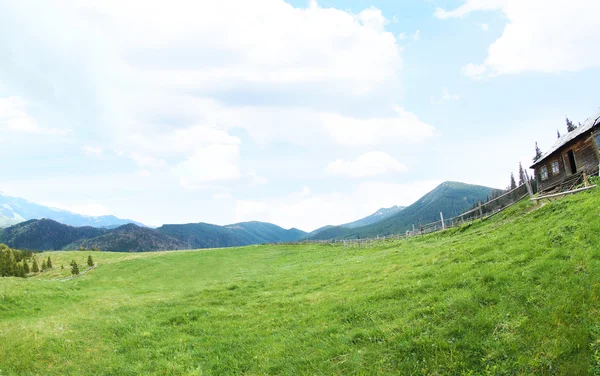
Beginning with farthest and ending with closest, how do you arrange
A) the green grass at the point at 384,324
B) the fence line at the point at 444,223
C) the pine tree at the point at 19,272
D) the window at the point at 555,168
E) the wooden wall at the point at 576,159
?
the pine tree at the point at 19,272
the window at the point at 555,168
the fence line at the point at 444,223
the wooden wall at the point at 576,159
the green grass at the point at 384,324

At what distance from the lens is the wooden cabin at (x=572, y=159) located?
36.7m

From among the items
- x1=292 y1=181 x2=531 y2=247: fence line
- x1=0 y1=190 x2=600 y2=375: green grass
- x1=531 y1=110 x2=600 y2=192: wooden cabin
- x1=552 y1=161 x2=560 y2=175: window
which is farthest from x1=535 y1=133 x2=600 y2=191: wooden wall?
Answer: x1=0 y1=190 x2=600 y2=375: green grass

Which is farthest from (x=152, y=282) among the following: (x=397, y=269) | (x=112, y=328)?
(x=397, y=269)

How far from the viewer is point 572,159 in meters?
42.8

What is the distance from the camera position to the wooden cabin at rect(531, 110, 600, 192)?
120ft

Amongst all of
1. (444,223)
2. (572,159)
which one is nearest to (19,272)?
(444,223)

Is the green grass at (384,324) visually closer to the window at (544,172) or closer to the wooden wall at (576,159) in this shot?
the wooden wall at (576,159)

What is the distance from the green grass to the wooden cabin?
2022 centimetres

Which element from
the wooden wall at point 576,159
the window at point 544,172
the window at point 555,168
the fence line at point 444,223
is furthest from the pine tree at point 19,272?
the window at point 544,172

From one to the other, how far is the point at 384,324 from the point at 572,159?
45157mm

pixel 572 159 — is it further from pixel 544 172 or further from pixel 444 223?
pixel 444 223

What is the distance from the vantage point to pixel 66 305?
2812 cm

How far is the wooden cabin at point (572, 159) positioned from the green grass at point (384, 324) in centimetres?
2022

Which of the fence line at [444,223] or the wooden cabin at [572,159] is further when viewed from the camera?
the fence line at [444,223]
